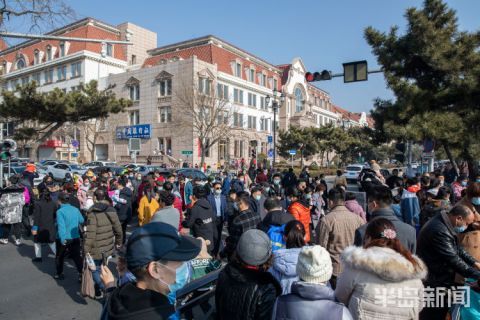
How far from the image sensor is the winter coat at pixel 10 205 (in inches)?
364

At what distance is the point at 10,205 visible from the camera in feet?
30.5

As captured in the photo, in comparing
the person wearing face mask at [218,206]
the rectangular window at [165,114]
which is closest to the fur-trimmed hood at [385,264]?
the person wearing face mask at [218,206]

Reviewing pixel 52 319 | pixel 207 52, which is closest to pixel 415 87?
pixel 52 319

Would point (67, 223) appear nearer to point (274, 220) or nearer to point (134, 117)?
point (274, 220)

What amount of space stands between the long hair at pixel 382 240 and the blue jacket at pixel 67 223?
5418mm

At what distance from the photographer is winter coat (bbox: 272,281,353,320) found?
219 centimetres

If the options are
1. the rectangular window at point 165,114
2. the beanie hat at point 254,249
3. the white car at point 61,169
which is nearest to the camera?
the beanie hat at point 254,249

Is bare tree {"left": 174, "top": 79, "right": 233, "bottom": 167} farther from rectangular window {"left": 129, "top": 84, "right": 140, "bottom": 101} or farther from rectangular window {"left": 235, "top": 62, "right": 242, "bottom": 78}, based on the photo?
rectangular window {"left": 235, "top": 62, "right": 242, "bottom": 78}

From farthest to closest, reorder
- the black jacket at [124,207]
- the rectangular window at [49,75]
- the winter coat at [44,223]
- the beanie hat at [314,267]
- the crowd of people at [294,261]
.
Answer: the rectangular window at [49,75] → the black jacket at [124,207] → the winter coat at [44,223] → the beanie hat at [314,267] → the crowd of people at [294,261]

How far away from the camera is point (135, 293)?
5.67 ft

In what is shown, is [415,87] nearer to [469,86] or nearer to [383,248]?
[469,86]

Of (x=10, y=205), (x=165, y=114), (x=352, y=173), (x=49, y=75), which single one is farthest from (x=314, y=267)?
(x=49, y=75)

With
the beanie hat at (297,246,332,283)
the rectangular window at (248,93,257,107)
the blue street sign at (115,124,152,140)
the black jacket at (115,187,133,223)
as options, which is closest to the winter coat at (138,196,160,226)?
the black jacket at (115,187,133,223)

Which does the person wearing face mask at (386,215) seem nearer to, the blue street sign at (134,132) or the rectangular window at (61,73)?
the blue street sign at (134,132)
